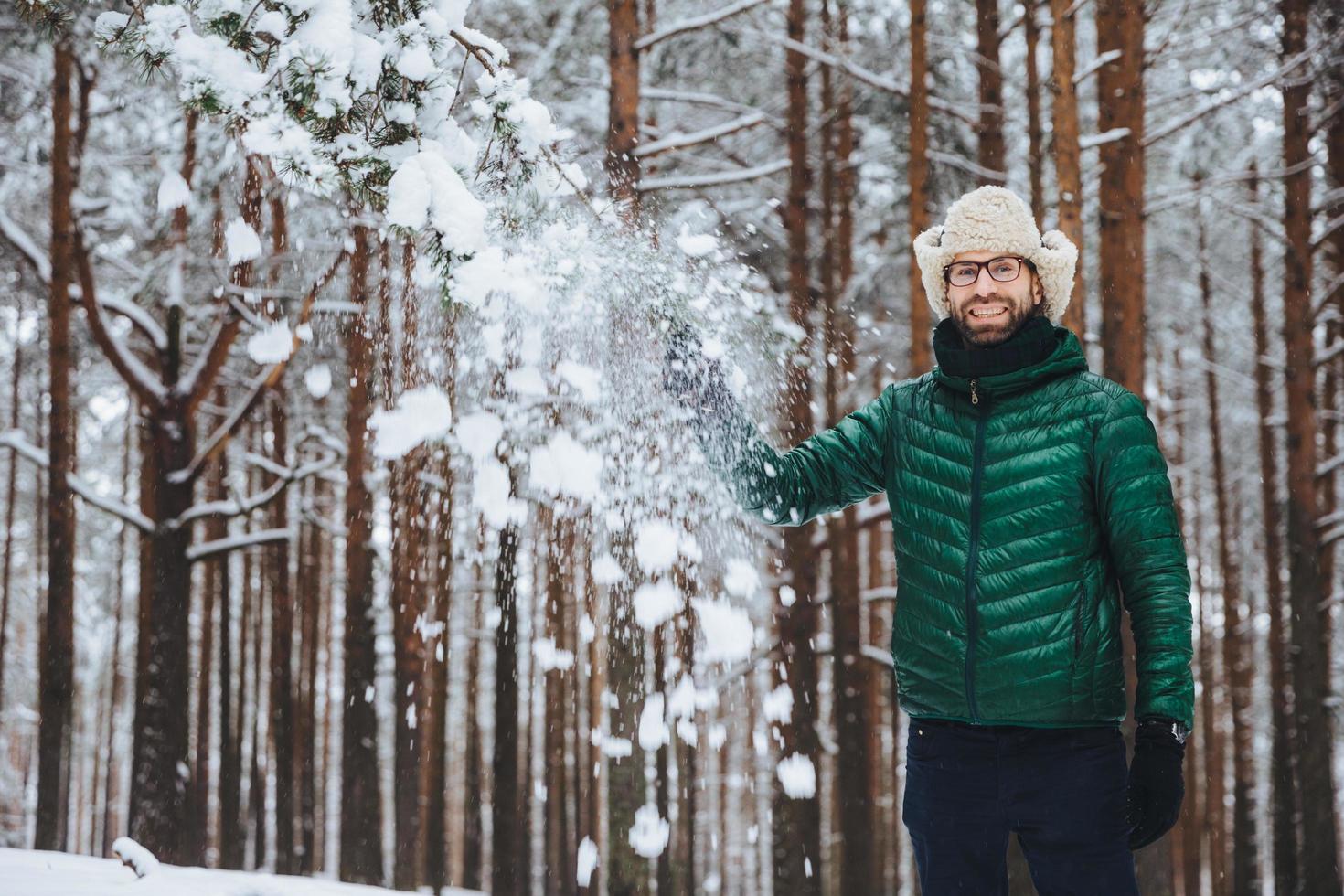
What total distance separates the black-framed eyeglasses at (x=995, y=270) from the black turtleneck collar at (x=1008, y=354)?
0.42ft

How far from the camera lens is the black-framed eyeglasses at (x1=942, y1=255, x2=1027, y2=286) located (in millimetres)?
2553

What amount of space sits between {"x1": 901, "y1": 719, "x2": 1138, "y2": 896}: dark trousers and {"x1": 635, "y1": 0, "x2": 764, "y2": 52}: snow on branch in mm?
6849

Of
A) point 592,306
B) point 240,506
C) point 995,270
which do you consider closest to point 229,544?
point 240,506

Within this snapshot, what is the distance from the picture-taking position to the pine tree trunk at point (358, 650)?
10.9m

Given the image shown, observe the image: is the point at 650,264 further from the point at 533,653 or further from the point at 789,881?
the point at 533,653

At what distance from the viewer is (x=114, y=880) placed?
334cm

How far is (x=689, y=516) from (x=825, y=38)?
7.21 m

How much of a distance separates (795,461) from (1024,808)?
103cm

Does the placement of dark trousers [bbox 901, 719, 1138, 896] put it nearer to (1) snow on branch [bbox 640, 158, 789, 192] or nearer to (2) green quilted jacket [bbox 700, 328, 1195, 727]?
(2) green quilted jacket [bbox 700, 328, 1195, 727]

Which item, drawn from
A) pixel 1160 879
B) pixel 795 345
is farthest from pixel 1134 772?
pixel 1160 879

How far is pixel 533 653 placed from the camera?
17406 millimetres

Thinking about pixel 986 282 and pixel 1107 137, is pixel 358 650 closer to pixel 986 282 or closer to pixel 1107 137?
pixel 1107 137

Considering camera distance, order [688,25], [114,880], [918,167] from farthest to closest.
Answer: [918,167]
[688,25]
[114,880]

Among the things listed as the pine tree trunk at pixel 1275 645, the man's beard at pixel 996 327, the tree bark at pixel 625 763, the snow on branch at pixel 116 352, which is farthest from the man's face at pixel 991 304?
the pine tree trunk at pixel 1275 645
